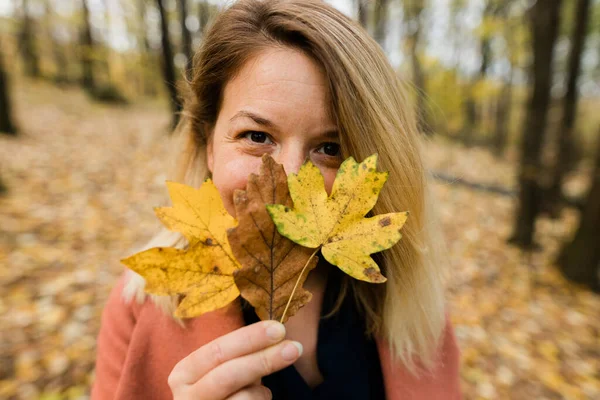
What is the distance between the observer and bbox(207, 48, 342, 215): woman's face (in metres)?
0.77

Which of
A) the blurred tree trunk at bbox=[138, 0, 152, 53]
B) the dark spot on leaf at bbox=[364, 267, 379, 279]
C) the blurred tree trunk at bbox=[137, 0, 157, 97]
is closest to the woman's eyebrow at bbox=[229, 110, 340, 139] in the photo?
the dark spot on leaf at bbox=[364, 267, 379, 279]

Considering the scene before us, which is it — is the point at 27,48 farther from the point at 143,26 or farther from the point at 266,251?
the point at 266,251

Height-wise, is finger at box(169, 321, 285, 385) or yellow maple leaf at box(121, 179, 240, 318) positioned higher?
yellow maple leaf at box(121, 179, 240, 318)

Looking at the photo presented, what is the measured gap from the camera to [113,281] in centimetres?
268

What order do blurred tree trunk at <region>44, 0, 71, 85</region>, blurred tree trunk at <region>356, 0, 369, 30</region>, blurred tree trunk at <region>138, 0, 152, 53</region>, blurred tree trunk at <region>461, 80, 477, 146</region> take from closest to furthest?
blurred tree trunk at <region>356, 0, 369, 30</region>
blurred tree trunk at <region>461, 80, 477, 146</region>
blurred tree trunk at <region>138, 0, 152, 53</region>
blurred tree trunk at <region>44, 0, 71, 85</region>

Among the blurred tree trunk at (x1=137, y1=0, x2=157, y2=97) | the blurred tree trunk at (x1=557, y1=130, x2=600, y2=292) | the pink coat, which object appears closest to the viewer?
the pink coat

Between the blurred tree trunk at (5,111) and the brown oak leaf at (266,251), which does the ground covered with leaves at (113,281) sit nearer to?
the blurred tree trunk at (5,111)

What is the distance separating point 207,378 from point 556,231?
19.8 feet

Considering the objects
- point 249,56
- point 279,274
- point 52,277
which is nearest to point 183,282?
point 279,274

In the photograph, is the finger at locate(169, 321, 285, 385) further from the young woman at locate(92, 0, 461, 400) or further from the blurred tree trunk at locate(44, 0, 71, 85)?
the blurred tree trunk at locate(44, 0, 71, 85)

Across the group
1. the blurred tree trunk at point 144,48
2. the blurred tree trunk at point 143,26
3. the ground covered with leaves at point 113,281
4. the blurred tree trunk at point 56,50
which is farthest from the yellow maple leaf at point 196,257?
the blurred tree trunk at point 56,50

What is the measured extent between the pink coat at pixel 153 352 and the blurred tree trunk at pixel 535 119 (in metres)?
3.75

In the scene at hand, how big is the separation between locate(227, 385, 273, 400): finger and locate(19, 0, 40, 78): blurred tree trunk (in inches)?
795

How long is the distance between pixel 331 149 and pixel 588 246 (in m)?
3.80
